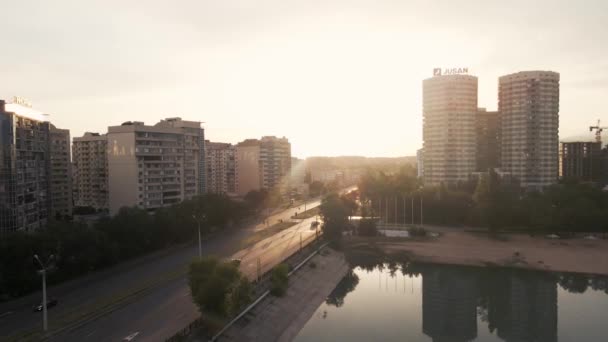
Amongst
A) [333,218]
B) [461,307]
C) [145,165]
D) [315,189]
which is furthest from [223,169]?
[461,307]

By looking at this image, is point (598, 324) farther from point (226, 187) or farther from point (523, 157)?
point (226, 187)

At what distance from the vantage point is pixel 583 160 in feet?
304

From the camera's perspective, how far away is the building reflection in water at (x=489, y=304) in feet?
88.0

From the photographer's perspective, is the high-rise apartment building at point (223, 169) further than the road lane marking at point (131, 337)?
Yes

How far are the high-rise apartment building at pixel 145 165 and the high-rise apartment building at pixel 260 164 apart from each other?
30084mm

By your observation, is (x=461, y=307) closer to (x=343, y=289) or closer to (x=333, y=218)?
(x=343, y=289)

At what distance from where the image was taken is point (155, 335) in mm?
20984

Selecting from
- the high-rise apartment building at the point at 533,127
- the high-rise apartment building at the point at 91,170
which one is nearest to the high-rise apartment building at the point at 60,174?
the high-rise apartment building at the point at 91,170

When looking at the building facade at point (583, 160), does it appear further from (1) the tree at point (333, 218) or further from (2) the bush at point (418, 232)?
(1) the tree at point (333, 218)

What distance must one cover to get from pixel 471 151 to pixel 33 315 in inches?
2641

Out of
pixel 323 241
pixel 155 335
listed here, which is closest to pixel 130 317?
pixel 155 335

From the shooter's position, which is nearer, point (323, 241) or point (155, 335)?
point (155, 335)

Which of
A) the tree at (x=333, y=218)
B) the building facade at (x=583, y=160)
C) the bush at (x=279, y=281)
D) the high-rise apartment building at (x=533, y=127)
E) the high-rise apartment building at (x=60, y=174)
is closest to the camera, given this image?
the bush at (x=279, y=281)

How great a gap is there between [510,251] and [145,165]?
41.4 metres
